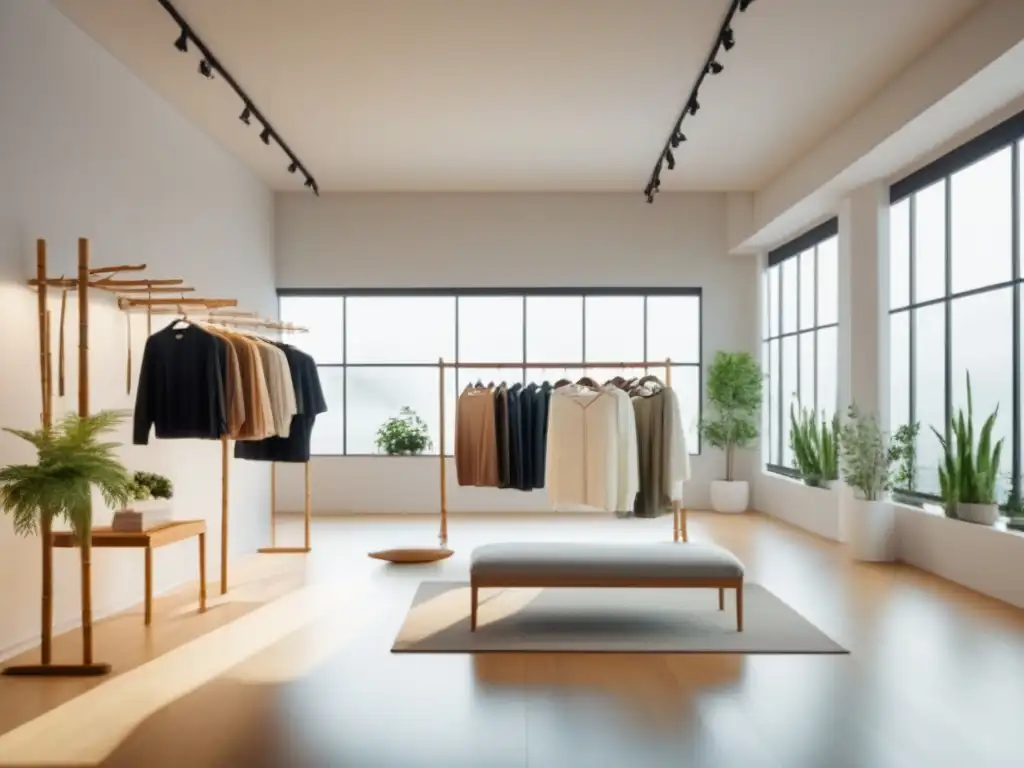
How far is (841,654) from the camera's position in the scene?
4.81m

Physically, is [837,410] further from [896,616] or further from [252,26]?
[252,26]

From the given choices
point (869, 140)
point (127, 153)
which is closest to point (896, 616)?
point (869, 140)

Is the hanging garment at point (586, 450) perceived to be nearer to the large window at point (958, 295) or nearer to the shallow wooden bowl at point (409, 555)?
the shallow wooden bowl at point (409, 555)

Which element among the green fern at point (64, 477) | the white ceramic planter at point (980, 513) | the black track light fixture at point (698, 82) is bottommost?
Result: the white ceramic planter at point (980, 513)

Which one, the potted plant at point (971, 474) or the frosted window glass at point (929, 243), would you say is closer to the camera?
A: the potted plant at point (971, 474)

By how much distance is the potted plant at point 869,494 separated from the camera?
7527 millimetres

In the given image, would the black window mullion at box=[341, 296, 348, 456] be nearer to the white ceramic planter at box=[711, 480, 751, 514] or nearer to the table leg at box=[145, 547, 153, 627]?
the white ceramic planter at box=[711, 480, 751, 514]

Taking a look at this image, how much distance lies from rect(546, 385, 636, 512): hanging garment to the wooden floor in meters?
1.45

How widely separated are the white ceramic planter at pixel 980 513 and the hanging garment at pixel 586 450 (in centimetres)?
222

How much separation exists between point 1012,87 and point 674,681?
163 inches

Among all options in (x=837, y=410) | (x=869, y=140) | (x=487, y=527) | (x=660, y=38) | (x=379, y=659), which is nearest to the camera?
(x=379, y=659)

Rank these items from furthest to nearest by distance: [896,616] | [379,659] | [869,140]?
[869,140] → [896,616] → [379,659]

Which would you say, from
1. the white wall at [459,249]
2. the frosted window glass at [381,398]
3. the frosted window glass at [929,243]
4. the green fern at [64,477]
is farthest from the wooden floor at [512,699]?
the frosted window glass at [381,398]

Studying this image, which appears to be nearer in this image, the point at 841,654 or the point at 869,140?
the point at 841,654
